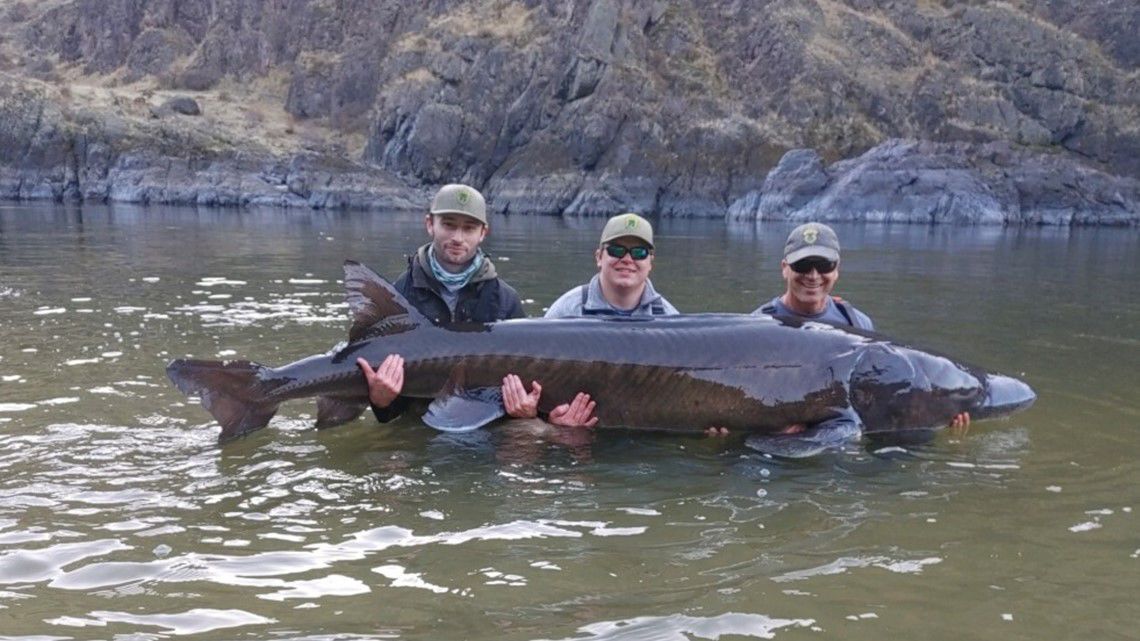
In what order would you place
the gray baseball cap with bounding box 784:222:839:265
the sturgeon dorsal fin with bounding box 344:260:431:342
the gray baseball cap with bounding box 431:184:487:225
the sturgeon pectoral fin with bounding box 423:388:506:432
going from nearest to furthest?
1. the sturgeon pectoral fin with bounding box 423:388:506:432
2. the sturgeon dorsal fin with bounding box 344:260:431:342
3. the gray baseball cap with bounding box 784:222:839:265
4. the gray baseball cap with bounding box 431:184:487:225

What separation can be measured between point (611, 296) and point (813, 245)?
5.51 feet

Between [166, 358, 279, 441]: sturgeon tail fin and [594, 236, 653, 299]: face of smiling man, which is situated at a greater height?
[594, 236, 653, 299]: face of smiling man

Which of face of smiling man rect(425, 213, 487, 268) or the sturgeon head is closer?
the sturgeon head

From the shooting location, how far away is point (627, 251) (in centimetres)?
703

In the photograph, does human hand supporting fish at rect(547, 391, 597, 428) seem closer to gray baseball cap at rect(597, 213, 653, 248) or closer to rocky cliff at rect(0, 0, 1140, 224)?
gray baseball cap at rect(597, 213, 653, 248)

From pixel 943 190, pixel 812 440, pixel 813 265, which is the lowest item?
pixel 812 440

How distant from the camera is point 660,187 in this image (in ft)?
240

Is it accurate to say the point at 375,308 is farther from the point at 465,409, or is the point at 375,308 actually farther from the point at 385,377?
the point at 465,409

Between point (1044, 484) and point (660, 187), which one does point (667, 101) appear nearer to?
point (660, 187)

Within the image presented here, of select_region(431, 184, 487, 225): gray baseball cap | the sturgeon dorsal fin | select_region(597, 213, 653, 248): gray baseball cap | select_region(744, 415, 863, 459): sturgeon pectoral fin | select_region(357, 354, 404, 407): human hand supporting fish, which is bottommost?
select_region(744, 415, 863, 459): sturgeon pectoral fin


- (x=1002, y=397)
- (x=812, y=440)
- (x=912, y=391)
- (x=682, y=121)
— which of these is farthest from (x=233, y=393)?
(x=682, y=121)

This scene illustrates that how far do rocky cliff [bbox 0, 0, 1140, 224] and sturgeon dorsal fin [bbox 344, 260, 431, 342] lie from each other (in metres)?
58.4

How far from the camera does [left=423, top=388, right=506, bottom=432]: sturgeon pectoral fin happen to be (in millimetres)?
6328

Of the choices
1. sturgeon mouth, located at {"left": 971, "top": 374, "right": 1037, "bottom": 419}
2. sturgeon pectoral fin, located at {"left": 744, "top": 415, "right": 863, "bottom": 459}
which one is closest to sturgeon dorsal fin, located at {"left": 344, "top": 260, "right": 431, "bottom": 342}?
sturgeon pectoral fin, located at {"left": 744, "top": 415, "right": 863, "bottom": 459}
